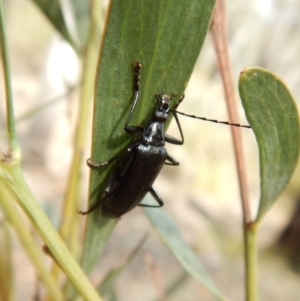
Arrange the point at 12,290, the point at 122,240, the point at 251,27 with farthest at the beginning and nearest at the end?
the point at 251,27
the point at 122,240
the point at 12,290

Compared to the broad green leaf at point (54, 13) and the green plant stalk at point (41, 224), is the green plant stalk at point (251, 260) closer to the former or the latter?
the green plant stalk at point (41, 224)

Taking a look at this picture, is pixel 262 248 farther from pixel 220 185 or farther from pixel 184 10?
pixel 184 10

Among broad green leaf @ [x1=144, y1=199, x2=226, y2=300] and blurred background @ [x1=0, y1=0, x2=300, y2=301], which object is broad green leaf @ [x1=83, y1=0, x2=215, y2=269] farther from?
blurred background @ [x1=0, y1=0, x2=300, y2=301]

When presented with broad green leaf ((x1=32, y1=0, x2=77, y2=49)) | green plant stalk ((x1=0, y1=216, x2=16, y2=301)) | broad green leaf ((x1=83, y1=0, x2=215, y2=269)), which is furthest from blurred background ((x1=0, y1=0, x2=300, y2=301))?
broad green leaf ((x1=83, y1=0, x2=215, y2=269))

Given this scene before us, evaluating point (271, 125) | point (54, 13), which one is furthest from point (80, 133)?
point (271, 125)

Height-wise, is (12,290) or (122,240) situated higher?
(12,290)

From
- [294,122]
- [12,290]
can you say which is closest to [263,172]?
[294,122]

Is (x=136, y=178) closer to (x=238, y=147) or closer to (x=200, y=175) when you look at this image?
(x=238, y=147)
